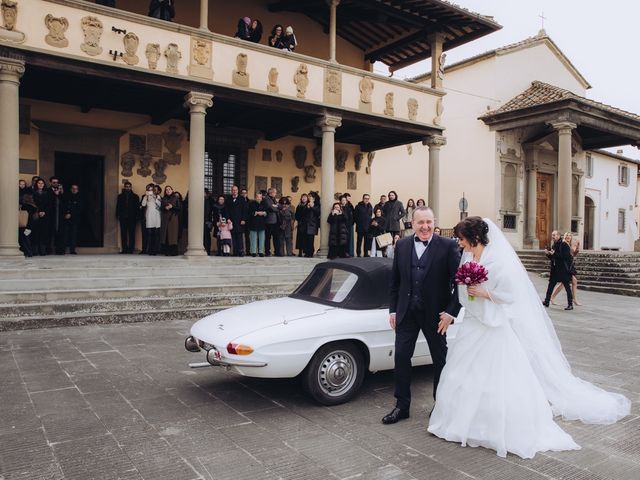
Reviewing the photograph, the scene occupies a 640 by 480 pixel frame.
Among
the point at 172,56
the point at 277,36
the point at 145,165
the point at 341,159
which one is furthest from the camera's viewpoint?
the point at 341,159

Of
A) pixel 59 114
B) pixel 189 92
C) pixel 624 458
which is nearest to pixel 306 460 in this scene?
pixel 624 458

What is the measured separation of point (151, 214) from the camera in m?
14.1

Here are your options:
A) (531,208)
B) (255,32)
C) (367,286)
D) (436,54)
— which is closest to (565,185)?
(531,208)

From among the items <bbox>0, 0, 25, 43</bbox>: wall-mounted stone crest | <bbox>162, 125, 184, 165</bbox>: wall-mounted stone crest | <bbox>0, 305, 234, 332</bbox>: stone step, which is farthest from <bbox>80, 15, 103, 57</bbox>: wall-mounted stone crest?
<bbox>0, 305, 234, 332</bbox>: stone step

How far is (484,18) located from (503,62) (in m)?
8.17

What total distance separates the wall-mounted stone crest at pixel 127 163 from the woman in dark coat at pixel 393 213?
763 centimetres

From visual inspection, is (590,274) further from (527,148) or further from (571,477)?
(571,477)

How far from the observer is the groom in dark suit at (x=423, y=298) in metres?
4.72

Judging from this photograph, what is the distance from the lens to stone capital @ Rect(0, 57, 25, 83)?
416 inches

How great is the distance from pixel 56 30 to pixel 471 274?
1063 centimetres

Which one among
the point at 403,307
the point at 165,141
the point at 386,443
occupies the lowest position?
the point at 386,443

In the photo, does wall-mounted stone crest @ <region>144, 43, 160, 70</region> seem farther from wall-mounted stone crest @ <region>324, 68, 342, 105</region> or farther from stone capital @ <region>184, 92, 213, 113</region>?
wall-mounted stone crest @ <region>324, 68, 342, 105</region>

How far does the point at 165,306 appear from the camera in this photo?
33.6 feet

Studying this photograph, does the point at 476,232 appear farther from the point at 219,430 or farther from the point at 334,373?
the point at 219,430
